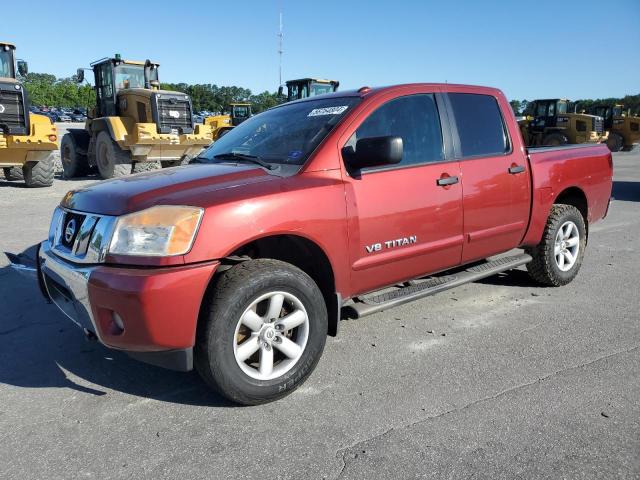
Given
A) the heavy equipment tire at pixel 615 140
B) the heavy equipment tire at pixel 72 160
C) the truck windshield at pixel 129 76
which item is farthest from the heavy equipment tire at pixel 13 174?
the heavy equipment tire at pixel 615 140

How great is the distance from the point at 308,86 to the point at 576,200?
1490 cm

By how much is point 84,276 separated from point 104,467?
0.91m

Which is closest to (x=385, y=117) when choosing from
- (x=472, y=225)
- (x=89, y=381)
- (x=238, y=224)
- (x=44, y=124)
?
(x=472, y=225)

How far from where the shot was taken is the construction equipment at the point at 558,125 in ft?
78.0

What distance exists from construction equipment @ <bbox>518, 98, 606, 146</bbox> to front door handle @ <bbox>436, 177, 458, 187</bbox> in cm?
2248

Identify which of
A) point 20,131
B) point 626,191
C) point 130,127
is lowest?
point 626,191

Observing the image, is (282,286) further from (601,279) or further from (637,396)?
(601,279)

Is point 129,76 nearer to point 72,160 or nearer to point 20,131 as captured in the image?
point 72,160

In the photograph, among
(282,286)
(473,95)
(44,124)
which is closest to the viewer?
(282,286)

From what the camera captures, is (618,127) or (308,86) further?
(618,127)

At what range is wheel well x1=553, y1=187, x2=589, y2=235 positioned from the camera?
4.97 metres

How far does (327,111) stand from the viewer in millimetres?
3564

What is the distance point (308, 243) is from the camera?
3.06 metres

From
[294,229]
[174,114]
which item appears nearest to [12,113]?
[174,114]
